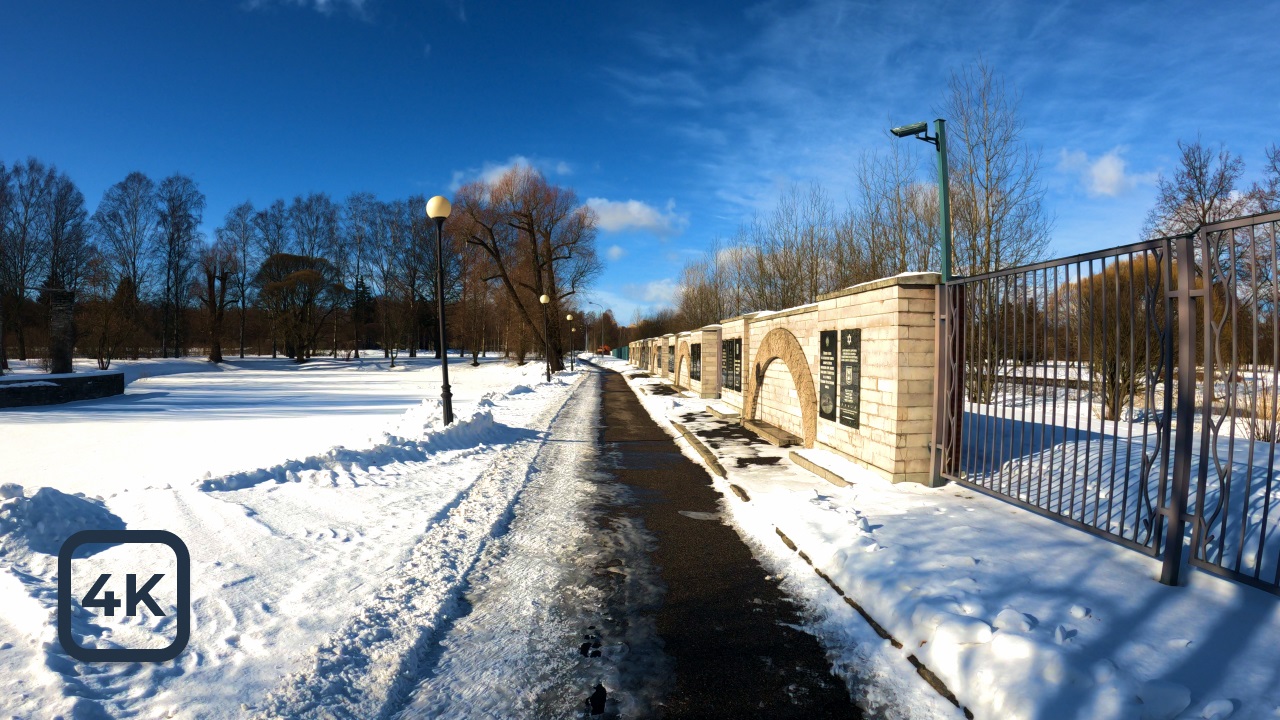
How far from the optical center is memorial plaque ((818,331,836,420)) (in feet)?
27.5

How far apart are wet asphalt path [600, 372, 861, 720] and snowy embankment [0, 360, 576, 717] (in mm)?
1575

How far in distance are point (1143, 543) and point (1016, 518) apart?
38.1 inches

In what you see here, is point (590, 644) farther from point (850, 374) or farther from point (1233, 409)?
point (850, 374)

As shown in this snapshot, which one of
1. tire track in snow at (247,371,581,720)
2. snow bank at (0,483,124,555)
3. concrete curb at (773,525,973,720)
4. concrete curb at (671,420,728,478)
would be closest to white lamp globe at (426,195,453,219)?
concrete curb at (671,420,728,478)

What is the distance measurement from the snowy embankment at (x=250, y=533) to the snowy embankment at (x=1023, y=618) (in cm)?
273

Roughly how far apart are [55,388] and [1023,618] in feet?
83.6

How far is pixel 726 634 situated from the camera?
3.54 meters

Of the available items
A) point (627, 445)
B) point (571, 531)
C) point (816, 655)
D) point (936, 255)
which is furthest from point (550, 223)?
point (816, 655)

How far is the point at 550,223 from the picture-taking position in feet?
123

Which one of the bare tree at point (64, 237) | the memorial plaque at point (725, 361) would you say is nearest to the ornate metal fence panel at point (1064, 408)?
the memorial plaque at point (725, 361)

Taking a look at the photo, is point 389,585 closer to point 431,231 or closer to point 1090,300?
point 1090,300

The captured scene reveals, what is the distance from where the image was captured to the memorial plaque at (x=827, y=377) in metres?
8.38

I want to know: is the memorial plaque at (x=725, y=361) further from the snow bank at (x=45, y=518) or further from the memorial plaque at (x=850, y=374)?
the snow bank at (x=45, y=518)

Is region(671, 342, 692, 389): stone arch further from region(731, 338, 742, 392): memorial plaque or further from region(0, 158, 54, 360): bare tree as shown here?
region(0, 158, 54, 360): bare tree
